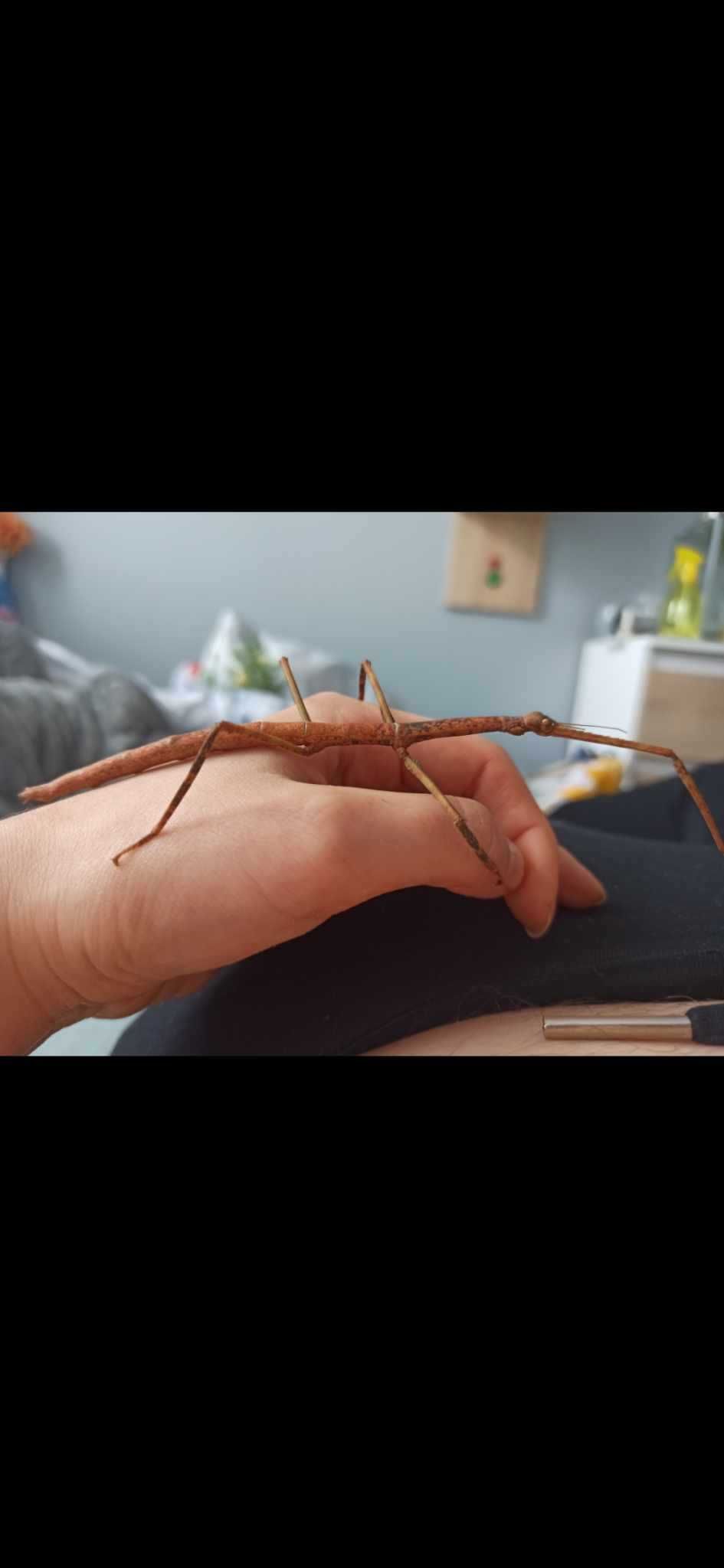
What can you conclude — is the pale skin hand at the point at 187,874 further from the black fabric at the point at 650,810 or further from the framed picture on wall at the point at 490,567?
the framed picture on wall at the point at 490,567

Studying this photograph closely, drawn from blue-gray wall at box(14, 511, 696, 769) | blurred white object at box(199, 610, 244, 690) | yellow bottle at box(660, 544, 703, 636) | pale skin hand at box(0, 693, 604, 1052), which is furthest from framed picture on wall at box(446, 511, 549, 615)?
pale skin hand at box(0, 693, 604, 1052)

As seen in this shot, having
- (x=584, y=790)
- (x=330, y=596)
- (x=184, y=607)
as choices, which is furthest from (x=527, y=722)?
(x=184, y=607)

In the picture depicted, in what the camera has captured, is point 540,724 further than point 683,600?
No

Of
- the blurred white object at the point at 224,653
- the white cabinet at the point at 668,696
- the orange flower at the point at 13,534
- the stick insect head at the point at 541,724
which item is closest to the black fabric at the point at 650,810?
the white cabinet at the point at 668,696

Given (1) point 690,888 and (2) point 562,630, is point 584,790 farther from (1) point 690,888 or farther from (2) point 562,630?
(2) point 562,630

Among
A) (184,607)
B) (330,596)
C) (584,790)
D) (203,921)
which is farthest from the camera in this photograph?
(184,607)

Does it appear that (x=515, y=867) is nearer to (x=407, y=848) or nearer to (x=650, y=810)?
(x=407, y=848)

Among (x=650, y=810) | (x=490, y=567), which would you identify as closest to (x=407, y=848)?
(x=650, y=810)

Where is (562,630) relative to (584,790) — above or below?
above
